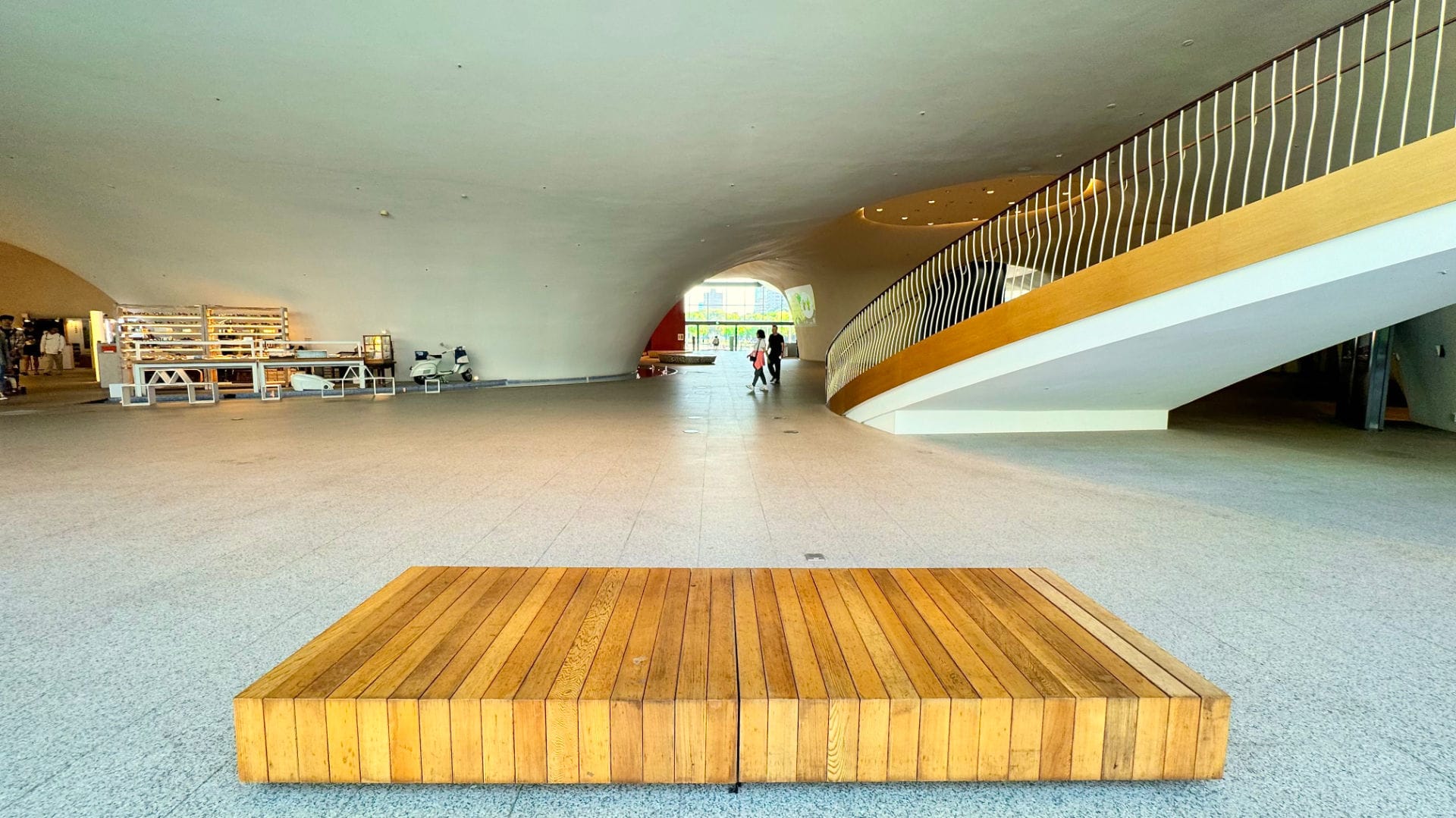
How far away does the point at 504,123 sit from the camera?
30.0ft

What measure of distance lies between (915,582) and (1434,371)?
11402mm

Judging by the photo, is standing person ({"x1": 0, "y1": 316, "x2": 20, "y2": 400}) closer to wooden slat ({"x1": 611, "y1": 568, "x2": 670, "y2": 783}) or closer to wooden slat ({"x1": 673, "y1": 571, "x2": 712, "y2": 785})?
wooden slat ({"x1": 611, "y1": 568, "x2": 670, "y2": 783})

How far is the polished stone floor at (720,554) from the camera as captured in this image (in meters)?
1.90

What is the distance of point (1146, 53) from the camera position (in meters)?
8.09

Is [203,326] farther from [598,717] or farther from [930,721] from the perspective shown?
[930,721]

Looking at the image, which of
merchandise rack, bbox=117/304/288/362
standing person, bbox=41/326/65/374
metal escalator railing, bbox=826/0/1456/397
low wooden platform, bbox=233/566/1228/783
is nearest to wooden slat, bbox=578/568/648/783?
low wooden platform, bbox=233/566/1228/783

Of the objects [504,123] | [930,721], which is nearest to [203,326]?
[504,123]

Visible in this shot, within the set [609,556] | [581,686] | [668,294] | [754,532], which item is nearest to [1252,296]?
[754,532]

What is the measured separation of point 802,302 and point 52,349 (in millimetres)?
27041

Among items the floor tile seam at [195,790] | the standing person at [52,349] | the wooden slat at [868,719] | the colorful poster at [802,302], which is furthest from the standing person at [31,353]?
the wooden slat at [868,719]

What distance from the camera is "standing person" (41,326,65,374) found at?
21891 millimetres

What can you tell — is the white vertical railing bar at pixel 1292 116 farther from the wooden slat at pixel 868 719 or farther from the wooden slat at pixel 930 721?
the wooden slat at pixel 868 719

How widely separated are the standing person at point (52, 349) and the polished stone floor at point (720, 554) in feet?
61.2

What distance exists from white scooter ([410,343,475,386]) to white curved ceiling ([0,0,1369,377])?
2.74ft
